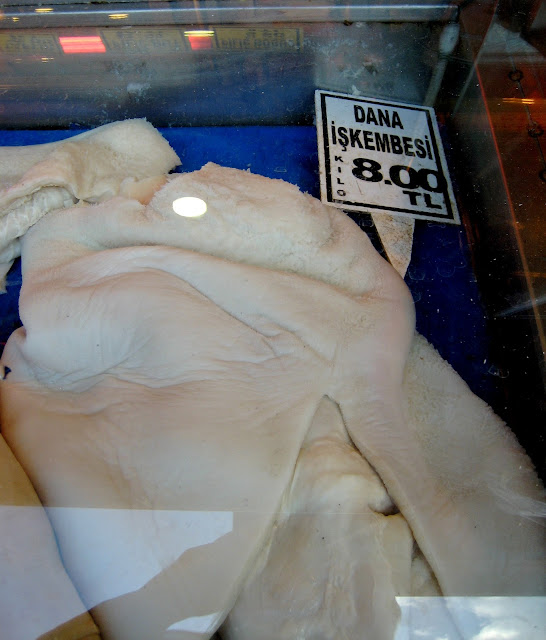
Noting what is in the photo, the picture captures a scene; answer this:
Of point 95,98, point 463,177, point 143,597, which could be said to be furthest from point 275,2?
point 143,597

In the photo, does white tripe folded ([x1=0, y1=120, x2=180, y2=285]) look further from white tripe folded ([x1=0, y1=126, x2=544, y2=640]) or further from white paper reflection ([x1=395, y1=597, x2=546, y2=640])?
white paper reflection ([x1=395, y1=597, x2=546, y2=640])

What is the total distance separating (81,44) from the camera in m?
1.99

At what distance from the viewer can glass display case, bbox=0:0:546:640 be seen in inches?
41.2

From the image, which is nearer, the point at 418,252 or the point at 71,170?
the point at 71,170

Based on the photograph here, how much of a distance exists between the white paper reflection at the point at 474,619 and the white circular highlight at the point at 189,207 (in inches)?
40.6

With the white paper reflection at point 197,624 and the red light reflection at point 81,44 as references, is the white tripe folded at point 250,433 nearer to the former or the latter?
the white paper reflection at point 197,624

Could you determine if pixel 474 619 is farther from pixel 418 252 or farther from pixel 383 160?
pixel 383 160

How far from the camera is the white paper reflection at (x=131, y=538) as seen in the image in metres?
1.03

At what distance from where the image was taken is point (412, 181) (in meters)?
1.87

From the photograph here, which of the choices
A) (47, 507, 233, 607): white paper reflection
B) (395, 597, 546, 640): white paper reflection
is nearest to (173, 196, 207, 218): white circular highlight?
(47, 507, 233, 607): white paper reflection

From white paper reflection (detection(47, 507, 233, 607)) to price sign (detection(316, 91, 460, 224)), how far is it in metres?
1.13

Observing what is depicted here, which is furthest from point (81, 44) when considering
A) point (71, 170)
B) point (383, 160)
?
point (383, 160)

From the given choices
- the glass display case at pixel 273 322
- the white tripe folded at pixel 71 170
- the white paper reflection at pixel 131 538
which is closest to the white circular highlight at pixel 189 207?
the glass display case at pixel 273 322

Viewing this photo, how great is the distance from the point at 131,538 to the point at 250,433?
1.01 ft
